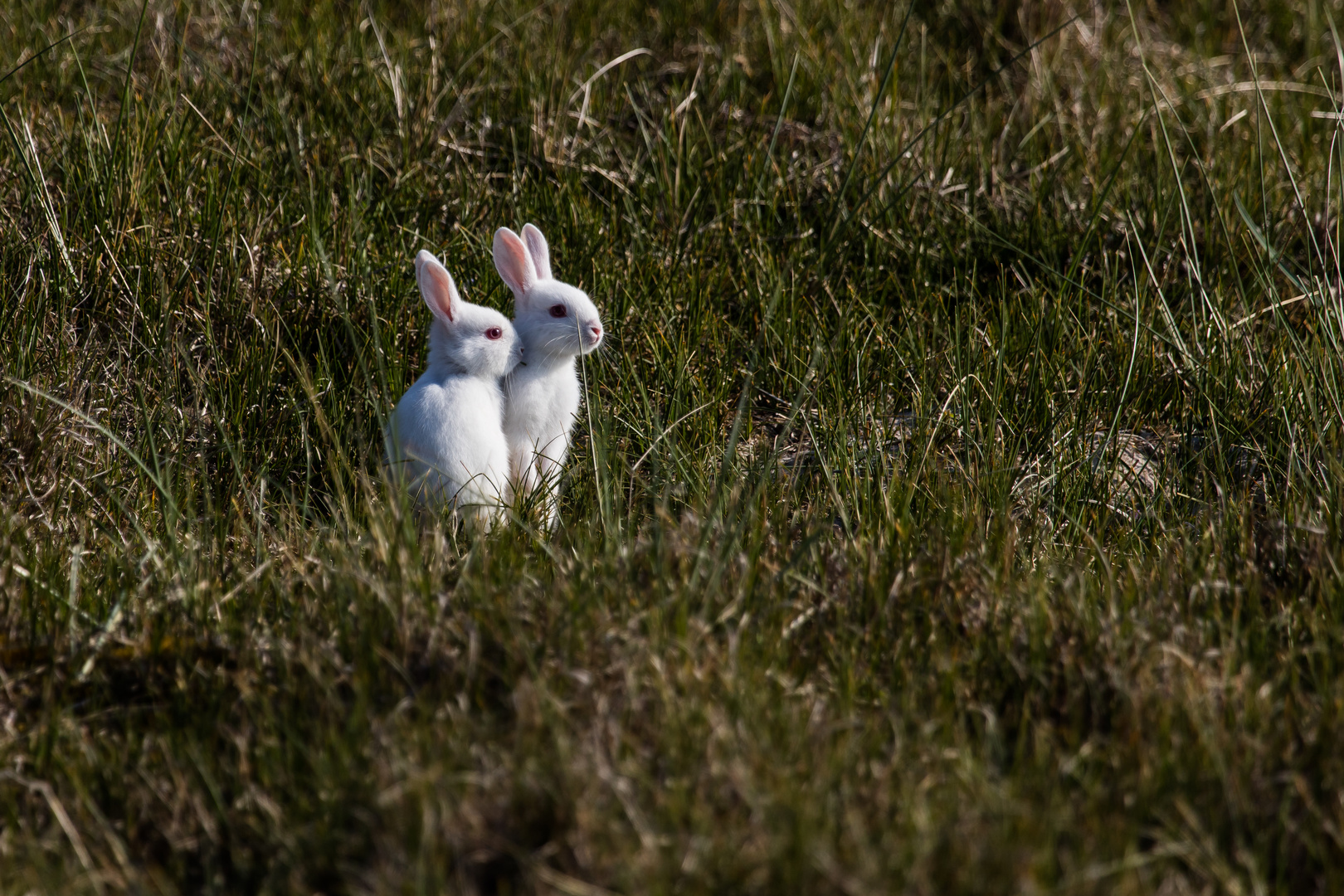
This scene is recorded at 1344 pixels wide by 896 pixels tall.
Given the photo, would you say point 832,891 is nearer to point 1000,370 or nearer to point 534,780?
point 534,780

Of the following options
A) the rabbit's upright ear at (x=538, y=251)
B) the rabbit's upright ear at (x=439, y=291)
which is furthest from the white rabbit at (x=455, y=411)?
the rabbit's upright ear at (x=538, y=251)

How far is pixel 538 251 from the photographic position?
3.39 m

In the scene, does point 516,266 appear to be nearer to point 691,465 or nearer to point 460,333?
point 460,333

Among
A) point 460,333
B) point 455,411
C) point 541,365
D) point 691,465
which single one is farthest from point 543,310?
point 691,465

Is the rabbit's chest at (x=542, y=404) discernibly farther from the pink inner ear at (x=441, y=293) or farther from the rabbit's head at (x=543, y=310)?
the pink inner ear at (x=441, y=293)

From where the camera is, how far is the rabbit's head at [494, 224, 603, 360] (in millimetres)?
3162

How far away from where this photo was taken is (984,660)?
2.37 metres

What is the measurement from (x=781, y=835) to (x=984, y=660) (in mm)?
727

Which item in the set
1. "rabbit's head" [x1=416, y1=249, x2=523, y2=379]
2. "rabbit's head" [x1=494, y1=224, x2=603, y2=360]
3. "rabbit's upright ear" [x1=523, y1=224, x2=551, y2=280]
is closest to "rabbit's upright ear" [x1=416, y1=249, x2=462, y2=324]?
"rabbit's head" [x1=416, y1=249, x2=523, y2=379]

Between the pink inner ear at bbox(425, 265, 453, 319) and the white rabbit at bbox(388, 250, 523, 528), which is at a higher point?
the pink inner ear at bbox(425, 265, 453, 319)

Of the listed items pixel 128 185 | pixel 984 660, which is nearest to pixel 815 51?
pixel 128 185

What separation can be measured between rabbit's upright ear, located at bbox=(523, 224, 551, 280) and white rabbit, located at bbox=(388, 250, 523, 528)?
30 cm

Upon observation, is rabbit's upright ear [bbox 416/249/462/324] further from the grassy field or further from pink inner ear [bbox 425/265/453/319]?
the grassy field

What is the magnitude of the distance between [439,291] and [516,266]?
29 cm
